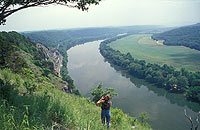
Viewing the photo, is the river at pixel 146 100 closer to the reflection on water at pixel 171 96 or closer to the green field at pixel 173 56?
the reflection on water at pixel 171 96

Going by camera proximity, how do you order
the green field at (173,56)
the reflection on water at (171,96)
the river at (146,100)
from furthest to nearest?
the green field at (173,56) → the reflection on water at (171,96) → the river at (146,100)

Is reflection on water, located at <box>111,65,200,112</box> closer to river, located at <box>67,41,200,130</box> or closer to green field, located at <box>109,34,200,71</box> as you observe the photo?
river, located at <box>67,41,200,130</box>

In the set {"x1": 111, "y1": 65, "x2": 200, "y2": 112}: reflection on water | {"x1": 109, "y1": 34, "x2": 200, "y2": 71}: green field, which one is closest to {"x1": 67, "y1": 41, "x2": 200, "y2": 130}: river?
{"x1": 111, "y1": 65, "x2": 200, "y2": 112}: reflection on water

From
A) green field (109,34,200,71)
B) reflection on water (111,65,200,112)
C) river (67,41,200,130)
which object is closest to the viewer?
river (67,41,200,130)

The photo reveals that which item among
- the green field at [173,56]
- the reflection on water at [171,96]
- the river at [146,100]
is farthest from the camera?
the green field at [173,56]

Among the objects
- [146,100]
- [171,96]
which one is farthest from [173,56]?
[146,100]

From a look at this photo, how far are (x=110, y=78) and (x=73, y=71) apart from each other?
23.9 metres

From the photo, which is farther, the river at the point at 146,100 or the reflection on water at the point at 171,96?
the reflection on water at the point at 171,96

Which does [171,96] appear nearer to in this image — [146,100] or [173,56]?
[146,100]

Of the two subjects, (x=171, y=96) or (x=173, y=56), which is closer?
(x=171, y=96)

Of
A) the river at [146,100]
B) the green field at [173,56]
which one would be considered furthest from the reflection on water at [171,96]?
the green field at [173,56]

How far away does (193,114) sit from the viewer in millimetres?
40094

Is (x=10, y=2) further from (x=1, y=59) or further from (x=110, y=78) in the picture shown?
(x=110, y=78)

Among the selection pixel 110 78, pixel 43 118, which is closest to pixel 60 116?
pixel 43 118
